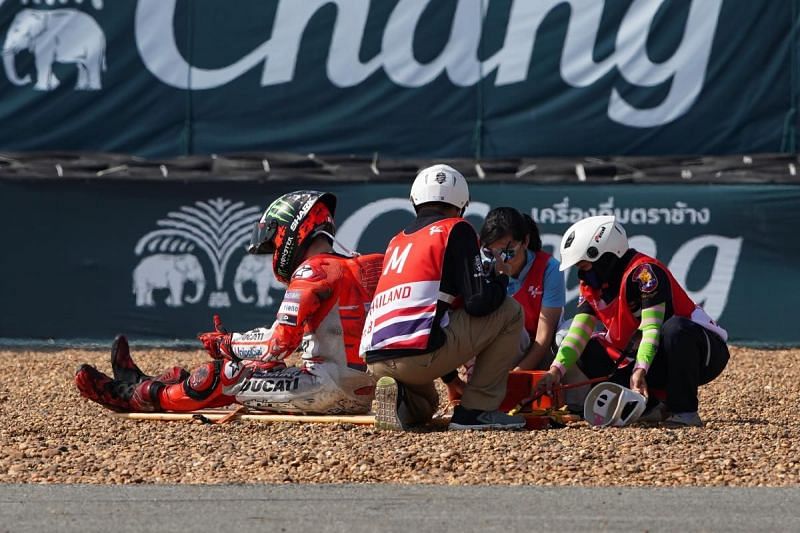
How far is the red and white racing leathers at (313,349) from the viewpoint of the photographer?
8.14 m

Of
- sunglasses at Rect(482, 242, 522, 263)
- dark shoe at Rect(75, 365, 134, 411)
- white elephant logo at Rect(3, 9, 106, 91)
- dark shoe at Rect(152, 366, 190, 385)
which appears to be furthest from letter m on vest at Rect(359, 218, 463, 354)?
white elephant logo at Rect(3, 9, 106, 91)

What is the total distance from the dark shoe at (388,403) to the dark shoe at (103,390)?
1795mm

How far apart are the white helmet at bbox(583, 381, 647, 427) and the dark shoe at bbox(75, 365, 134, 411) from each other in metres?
2.79

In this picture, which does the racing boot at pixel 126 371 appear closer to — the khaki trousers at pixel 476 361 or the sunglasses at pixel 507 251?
the khaki trousers at pixel 476 361

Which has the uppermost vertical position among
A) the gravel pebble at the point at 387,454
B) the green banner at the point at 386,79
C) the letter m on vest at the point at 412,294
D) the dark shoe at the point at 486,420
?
the green banner at the point at 386,79

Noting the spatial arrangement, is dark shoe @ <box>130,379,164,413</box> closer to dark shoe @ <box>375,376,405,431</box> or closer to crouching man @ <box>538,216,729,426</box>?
dark shoe @ <box>375,376,405,431</box>

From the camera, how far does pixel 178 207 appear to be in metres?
13.4

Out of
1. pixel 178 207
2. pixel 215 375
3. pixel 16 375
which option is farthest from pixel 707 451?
pixel 178 207

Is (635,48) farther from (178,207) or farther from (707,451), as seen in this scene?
(707,451)

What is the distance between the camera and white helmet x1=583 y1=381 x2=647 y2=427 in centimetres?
787

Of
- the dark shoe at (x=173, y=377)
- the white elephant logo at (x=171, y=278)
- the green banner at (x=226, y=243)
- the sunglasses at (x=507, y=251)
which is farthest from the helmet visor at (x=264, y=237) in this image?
the white elephant logo at (x=171, y=278)

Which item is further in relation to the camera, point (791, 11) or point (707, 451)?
point (791, 11)

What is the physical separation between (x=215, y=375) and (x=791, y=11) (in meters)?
8.06

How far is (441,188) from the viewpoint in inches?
313
